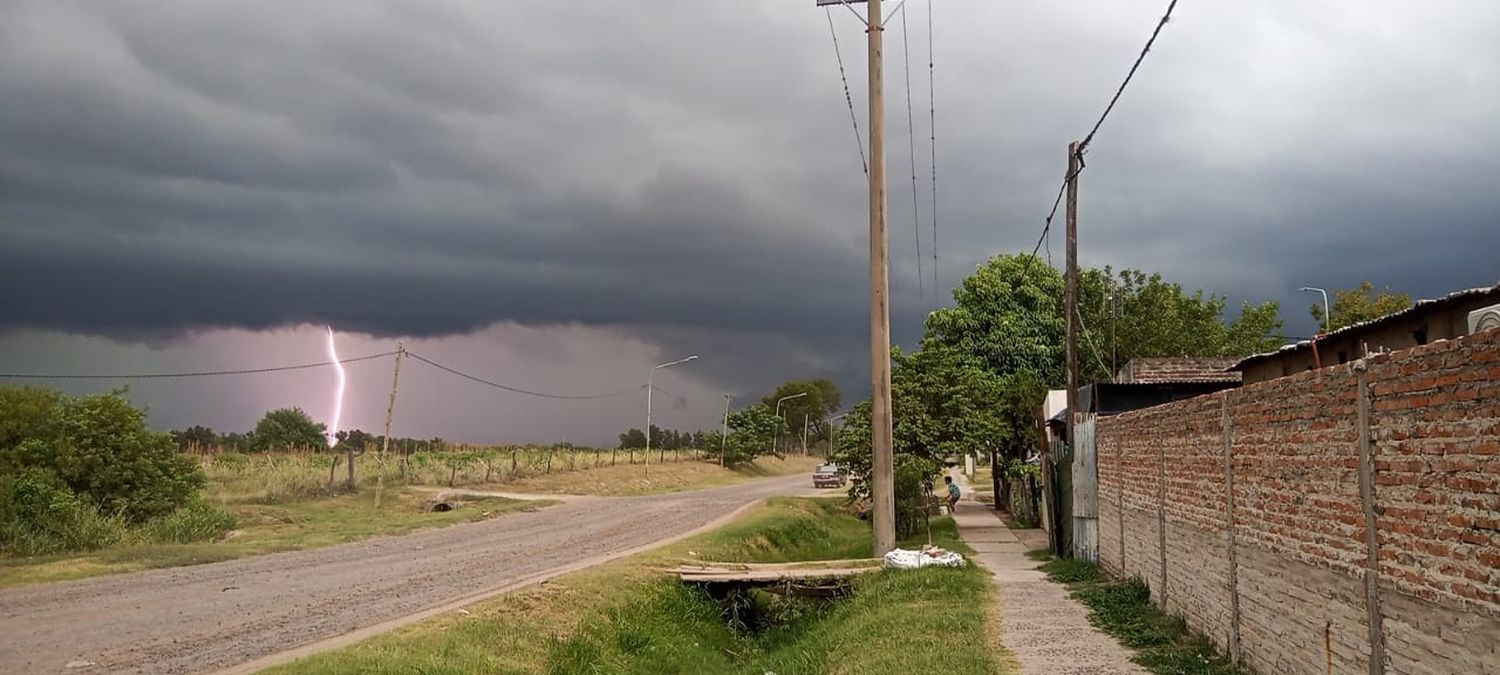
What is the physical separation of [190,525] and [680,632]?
14.9 meters

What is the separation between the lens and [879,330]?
18109mm

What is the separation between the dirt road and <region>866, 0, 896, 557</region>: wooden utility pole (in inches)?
256

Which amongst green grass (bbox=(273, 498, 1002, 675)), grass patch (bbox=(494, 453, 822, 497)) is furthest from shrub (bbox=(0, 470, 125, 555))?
grass patch (bbox=(494, 453, 822, 497))

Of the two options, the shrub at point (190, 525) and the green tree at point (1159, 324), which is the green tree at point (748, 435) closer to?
the green tree at point (1159, 324)

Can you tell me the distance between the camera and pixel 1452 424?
5.40 metres

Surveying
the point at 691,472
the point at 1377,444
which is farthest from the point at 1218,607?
the point at 691,472

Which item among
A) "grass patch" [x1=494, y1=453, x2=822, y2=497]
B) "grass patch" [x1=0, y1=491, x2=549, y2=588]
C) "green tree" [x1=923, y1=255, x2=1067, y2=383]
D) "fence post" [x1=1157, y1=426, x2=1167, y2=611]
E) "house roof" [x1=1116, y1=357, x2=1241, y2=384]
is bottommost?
"grass patch" [x1=0, y1=491, x2=549, y2=588]

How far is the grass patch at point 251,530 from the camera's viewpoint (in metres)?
19.4

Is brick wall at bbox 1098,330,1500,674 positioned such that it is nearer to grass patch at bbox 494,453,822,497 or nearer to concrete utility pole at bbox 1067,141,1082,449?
concrete utility pole at bbox 1067,141,1082,449

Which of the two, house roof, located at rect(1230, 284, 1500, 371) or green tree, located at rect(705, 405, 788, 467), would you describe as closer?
house roof, located at rect(1230, 284, 1500, 371)

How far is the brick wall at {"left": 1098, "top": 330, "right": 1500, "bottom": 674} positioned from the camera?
17.1 feet

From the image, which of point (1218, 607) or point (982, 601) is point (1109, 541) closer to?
point (982, 601)

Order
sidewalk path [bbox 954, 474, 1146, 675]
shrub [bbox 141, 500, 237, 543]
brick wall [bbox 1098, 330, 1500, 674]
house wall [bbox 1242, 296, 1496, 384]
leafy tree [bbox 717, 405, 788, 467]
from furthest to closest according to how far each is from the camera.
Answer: leafy tree [bbox 717, 405, 788, 467] < shrub [bbox 141, 500, 237, 543] < house wall [bbox 1242, 296, 1496, 384] < sidewalk path [bbox 954, 474, 1146, 675] < brick wall [bbox 1098, 330, 1500, 674]

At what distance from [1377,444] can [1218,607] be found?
4.23 metres
